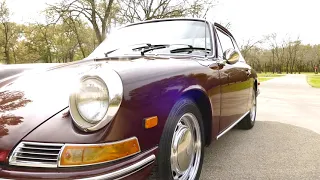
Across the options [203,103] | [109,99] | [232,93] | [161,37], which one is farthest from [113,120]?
[232,93]

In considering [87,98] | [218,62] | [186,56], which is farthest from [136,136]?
[218,62]

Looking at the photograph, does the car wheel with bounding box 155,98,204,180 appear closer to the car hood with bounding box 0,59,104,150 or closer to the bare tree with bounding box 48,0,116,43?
the car hood with bounding box 0,59,104,150

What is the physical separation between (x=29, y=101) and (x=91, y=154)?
63 cm

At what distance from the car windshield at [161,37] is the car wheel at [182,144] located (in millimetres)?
777

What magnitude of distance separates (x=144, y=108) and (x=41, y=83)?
88cm

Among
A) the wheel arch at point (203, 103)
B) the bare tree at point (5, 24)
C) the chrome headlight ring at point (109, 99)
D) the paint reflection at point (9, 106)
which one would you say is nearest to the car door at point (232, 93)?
the wheel arch at point (203, 103)

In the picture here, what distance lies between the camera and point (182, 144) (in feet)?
6.64

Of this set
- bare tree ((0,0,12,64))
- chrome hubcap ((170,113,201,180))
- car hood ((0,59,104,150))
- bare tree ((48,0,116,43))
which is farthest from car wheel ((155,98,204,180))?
bare tree ((0,0,12,64))

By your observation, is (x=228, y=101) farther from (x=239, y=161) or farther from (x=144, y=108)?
(x=144, y=108)

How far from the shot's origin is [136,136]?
1.53 m

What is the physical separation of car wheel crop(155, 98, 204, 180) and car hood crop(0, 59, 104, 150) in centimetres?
65

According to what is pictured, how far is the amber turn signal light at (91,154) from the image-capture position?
1340 millimetres

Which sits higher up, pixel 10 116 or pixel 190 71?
pixel 190 71

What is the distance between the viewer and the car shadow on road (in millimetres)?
2635
